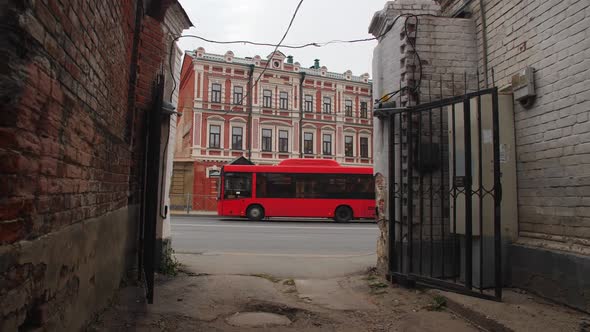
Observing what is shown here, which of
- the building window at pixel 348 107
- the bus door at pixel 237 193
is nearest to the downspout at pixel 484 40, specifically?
the bus door at pixel 237 193

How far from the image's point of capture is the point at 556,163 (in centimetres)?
396

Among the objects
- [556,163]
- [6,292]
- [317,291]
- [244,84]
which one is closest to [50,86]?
[6,292]

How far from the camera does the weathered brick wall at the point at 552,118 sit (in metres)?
3.64

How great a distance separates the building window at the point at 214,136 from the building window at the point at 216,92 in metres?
1.84

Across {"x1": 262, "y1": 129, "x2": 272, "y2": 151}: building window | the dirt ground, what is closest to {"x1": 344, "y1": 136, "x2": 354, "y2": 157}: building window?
{"x1": 262, "y1": 129, "x2": 272, "y2": 151}: building window

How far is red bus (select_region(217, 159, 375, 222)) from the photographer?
1755cm

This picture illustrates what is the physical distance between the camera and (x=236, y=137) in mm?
27562

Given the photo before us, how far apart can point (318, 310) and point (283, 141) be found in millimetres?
24855

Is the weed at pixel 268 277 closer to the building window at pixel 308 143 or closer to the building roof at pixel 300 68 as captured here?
the building roof at pixel 300 68

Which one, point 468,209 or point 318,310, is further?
point 318,310

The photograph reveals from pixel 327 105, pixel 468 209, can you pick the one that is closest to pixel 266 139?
pixel 327 105

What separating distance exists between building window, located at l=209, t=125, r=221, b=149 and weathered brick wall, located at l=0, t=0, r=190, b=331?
2302 centimetres

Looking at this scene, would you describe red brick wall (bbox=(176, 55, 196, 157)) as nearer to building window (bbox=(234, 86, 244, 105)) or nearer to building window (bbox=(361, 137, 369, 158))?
building window (bbox=(234, 86, 244, 105))

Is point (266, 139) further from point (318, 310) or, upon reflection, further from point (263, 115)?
point (318, 310)
